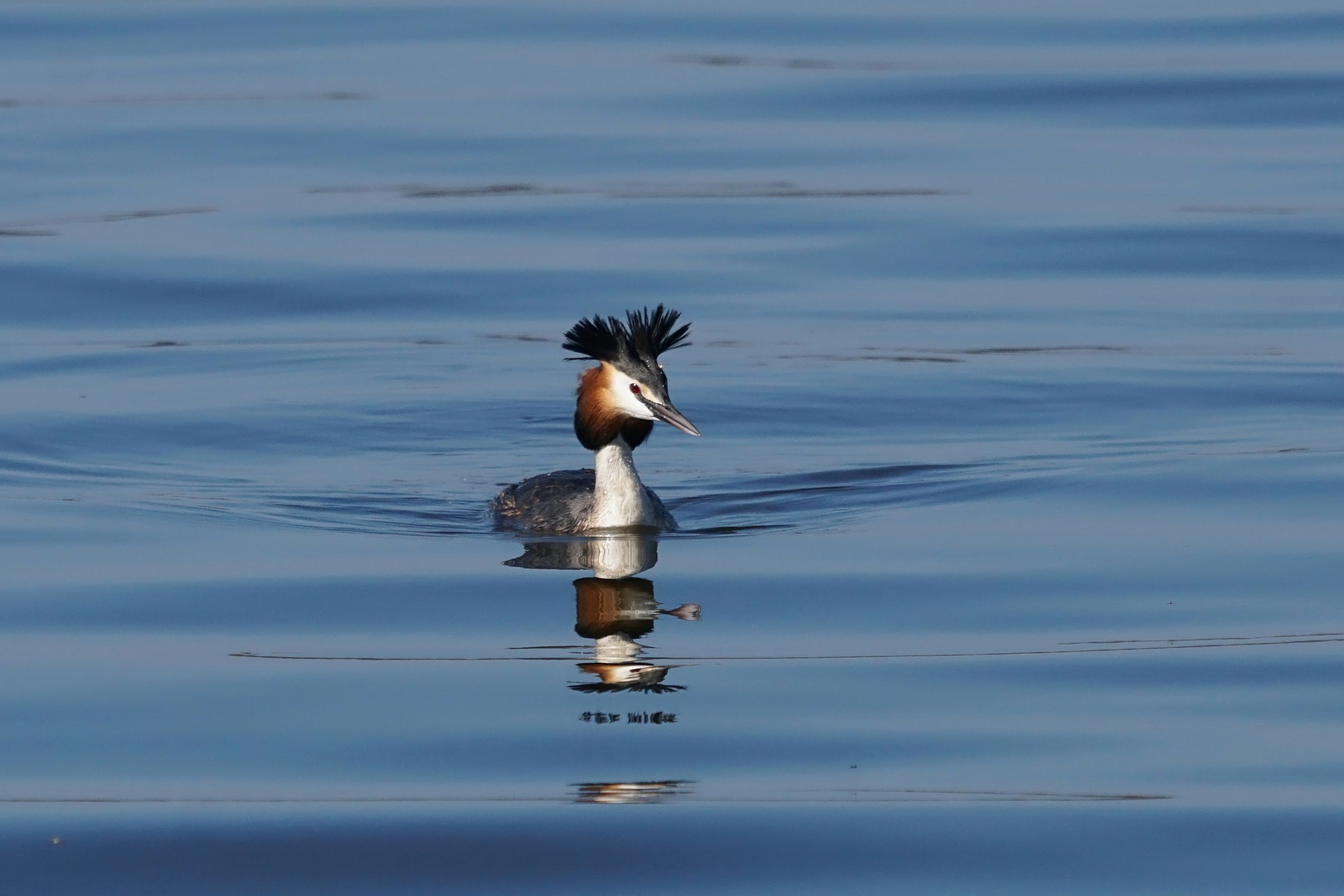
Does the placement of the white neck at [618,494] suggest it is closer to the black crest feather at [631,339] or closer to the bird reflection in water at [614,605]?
the bird reflection in water at [614,605]

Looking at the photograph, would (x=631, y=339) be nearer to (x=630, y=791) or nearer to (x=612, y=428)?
(x=612, y=428)

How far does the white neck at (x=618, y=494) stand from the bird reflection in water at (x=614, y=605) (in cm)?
12

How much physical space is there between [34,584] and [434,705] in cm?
292

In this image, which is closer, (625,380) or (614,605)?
(614,605)

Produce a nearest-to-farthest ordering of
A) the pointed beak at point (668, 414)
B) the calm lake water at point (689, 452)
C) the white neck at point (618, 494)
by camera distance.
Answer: the calm lake water at point (689, 452), the pointed beak at point (668, 414), the white neck at point (618, 494)

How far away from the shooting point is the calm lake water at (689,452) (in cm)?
682

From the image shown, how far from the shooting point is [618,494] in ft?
39.2

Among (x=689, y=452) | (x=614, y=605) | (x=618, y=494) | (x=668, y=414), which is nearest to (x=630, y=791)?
(x=614, y=605)

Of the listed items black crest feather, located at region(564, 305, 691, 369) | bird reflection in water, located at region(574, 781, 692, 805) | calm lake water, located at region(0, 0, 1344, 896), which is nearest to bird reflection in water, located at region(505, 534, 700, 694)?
calm lake water, located at region(0, 0, 1344, 896)

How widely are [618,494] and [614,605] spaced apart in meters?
2.06

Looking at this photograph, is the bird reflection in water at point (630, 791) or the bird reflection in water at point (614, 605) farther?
the bird reflection in water at point (614, 605)

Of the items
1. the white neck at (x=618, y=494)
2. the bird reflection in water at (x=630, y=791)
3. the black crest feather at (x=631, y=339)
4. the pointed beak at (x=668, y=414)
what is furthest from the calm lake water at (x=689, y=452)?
the black crest feather at (x=631, y=339)

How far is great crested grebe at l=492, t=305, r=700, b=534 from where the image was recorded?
11.8m

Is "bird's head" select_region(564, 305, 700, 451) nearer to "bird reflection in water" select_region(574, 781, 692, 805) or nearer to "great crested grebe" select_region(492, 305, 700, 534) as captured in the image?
"great crested grebe" select_region(492, 305, 700, 534)
